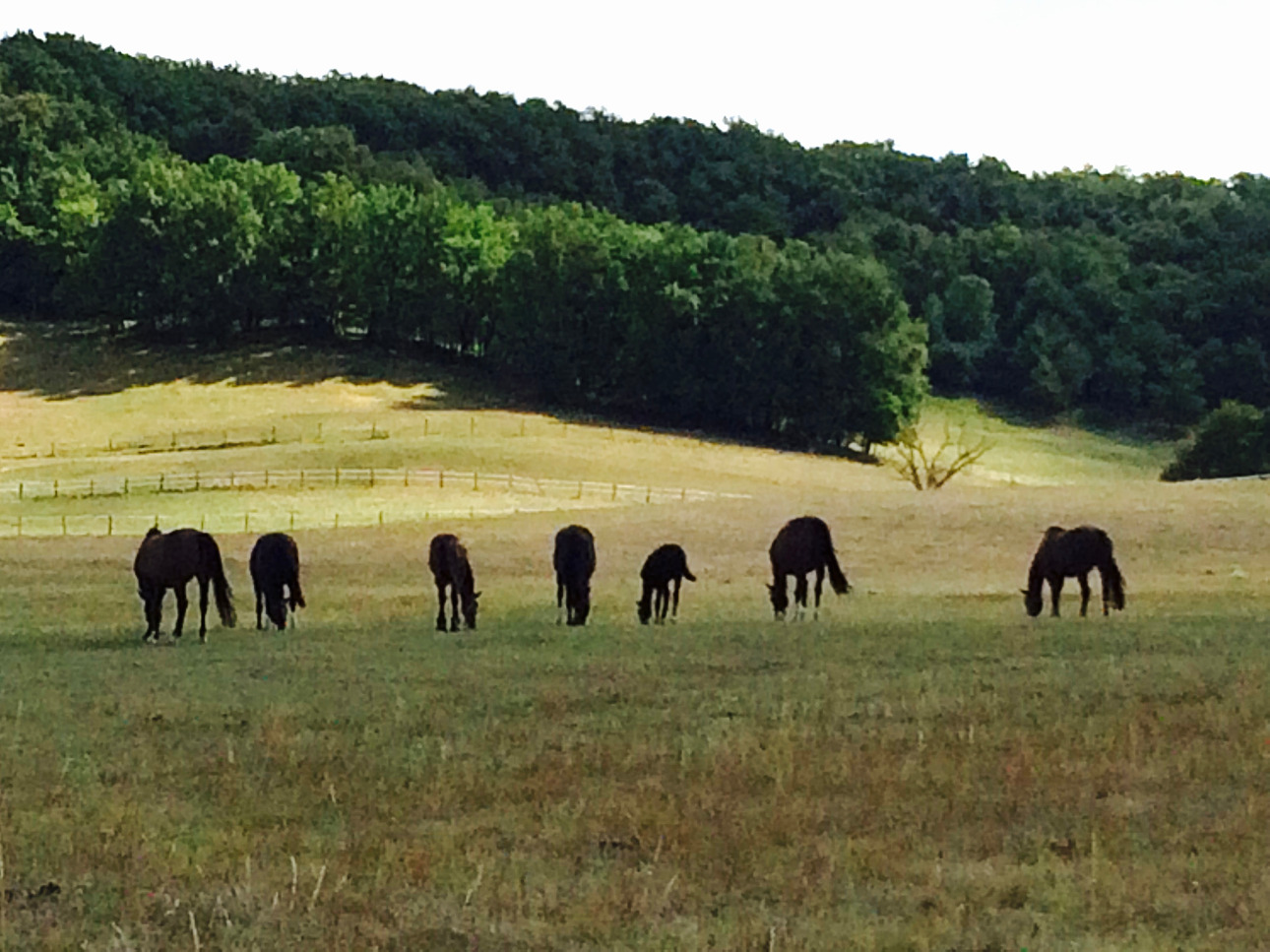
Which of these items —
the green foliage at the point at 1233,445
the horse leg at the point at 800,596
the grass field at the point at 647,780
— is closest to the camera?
the grass field at the point at 647,780

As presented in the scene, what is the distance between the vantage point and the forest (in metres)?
87.4

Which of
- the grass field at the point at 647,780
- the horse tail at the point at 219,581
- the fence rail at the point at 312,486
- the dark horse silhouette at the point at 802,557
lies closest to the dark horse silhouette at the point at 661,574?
the grass field at the point at 647,780

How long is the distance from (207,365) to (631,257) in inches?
998

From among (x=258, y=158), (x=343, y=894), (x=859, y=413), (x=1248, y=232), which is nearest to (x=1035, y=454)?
(x=859, y=413)

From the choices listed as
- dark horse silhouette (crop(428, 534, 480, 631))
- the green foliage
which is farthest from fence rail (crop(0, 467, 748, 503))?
dark horse silhouette (crop(428, 534, 480, 631))

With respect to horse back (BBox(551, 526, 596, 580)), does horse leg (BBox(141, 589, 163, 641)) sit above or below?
below

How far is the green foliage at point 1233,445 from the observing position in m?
74.3

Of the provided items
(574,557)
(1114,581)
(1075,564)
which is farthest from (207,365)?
(1114,581)

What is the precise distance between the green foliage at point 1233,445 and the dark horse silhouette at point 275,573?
60.0m

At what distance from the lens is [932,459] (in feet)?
250

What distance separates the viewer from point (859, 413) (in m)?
85.1

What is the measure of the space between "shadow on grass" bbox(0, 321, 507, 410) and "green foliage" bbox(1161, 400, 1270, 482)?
36.5 metres

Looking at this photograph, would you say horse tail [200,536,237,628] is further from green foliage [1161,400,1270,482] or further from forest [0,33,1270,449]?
forest [0,33,1270,449]

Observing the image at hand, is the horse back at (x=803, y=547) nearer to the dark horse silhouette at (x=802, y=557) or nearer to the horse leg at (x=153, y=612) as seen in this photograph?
the dark horse silhouette at (x=802, y=557)
